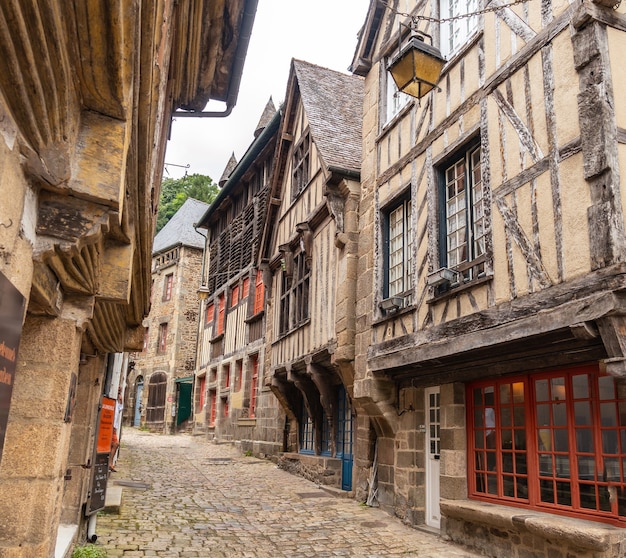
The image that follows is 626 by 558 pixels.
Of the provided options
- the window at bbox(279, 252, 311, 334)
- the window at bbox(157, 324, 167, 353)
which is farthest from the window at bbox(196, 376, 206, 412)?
the window at bbox(279, 252, 311, 334)

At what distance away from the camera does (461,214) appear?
6.23 m

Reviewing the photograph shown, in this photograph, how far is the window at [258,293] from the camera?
15.2 metres

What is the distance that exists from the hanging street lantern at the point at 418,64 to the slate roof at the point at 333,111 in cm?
352

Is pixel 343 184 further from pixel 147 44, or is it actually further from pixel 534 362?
pixel 147 44

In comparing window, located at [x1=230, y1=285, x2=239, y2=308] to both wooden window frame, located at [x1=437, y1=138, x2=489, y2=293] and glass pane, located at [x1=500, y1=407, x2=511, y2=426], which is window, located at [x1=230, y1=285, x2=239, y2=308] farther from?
glass pane, located at [x1=500, y1=407, x2=511, y2=426]

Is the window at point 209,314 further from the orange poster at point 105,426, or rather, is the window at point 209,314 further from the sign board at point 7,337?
the sign board at point 7,337

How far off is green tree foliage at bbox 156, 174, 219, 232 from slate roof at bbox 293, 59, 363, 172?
2339 centimetres

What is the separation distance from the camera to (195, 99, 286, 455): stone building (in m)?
14.4

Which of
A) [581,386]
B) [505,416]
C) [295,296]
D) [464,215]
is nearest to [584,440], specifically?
[581,386]

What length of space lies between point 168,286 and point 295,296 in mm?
16304

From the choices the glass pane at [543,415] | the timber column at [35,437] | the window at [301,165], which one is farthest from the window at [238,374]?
the timber column at [35,437]

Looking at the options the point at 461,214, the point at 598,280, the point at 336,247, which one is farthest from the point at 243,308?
the point at 598,280

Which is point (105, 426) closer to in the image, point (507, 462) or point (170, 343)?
point (507, 462)

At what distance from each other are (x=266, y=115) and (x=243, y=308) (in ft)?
27.6
